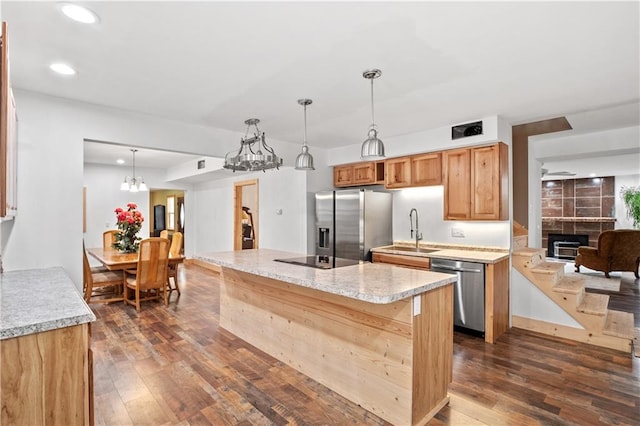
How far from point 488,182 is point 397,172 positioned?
1.20 meters

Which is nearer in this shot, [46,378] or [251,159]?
[46,378]

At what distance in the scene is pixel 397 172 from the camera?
181 inches

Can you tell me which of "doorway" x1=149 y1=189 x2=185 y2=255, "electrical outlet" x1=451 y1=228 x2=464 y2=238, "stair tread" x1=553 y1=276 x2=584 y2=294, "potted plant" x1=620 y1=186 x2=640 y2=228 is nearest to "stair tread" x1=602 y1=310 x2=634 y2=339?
"stair tread" x1=553 y1=276 x2=584 y2=294

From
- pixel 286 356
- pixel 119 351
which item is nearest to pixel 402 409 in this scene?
pixel 286 356

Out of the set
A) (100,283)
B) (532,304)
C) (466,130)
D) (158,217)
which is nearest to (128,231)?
(100,283)

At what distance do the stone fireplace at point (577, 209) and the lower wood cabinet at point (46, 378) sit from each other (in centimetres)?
1147

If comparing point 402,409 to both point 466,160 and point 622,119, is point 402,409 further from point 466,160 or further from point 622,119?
point 622,119

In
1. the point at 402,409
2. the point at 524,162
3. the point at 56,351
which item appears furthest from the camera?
the point at 524,162

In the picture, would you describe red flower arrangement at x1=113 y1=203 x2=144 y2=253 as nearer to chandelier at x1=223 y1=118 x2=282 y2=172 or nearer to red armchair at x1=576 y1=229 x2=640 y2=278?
chandelier at x1=223 y1=118 x2=282 y2=172

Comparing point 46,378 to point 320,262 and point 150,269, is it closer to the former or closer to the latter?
point 320,262

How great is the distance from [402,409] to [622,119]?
4023 millimetres

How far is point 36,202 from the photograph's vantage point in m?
2.89

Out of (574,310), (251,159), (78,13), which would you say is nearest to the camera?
(78,13)

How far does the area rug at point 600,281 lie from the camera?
5.73m
